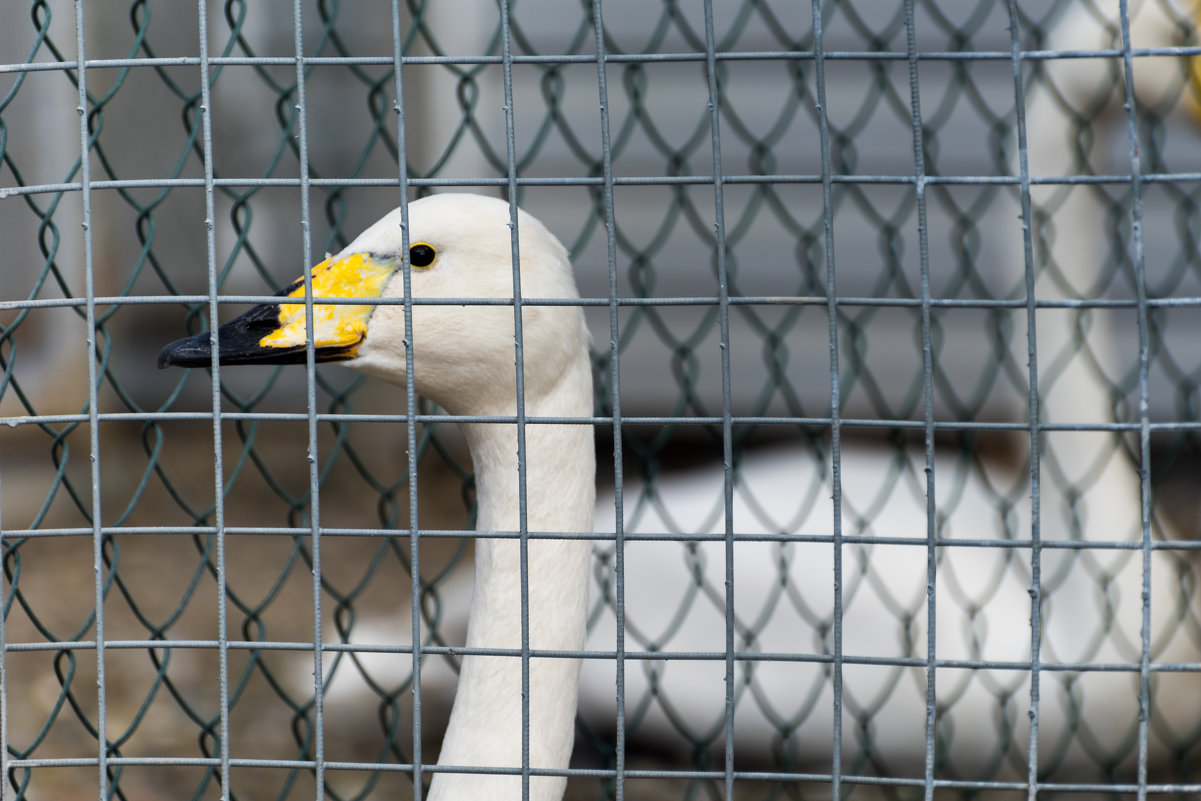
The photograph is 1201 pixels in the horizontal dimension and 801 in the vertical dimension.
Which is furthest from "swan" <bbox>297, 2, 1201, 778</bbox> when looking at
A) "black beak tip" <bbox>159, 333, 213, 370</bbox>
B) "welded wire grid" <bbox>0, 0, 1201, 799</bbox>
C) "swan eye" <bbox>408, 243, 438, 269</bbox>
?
"black beak tip" <bbox>159, 333, 213, 370</bbox>

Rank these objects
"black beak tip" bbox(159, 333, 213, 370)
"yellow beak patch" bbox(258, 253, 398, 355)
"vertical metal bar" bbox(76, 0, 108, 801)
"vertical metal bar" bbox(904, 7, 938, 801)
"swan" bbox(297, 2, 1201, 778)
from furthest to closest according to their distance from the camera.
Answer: "swan" bbox(297, 2, 1201, 778) → "yellow beak patch" bbox(258, 253, 398, 355) → "black beak tip" bbox(159, 333, 213, 370) → "vertical metal bar" bbox(76, 0, 108, 801) → "vertical metal bar" bbox(904, 7, 938, 801)

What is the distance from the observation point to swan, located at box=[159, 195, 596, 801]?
5.06 ft

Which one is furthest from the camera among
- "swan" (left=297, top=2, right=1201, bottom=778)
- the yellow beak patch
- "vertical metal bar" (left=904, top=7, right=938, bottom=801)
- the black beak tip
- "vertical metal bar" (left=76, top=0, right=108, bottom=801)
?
"swan" (left=297, top=2, right=1201, bottom=778)

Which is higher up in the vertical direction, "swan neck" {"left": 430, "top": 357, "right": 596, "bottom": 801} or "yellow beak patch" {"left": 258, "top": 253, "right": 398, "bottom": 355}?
"yellow beak patch" {"left": 258, "top": 253, "right": 398, "bottom": 355}

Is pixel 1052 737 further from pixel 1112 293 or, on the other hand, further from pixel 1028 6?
pixel 1028 6

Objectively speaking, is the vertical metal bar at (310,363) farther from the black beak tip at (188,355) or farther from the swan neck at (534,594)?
the swan neck at (534,594)

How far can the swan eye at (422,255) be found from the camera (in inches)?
62.3

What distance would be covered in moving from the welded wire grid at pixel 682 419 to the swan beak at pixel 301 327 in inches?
4.3

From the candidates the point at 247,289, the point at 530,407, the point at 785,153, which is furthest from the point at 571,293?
the point at 247,289

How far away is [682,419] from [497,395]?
54cm

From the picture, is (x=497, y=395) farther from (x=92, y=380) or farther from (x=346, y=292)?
(x=92, y=380)

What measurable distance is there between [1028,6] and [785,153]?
117 centimetres

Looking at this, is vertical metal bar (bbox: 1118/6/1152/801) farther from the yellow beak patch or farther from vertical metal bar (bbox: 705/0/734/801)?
the yellow beak patch

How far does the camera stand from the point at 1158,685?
2729 mm
